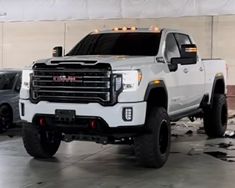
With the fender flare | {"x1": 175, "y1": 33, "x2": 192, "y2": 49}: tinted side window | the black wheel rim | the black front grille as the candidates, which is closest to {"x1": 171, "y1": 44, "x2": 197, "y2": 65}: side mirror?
the fender flare

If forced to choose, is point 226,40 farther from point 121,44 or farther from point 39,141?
point 39,141

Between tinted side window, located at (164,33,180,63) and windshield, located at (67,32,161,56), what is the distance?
0.22 meters

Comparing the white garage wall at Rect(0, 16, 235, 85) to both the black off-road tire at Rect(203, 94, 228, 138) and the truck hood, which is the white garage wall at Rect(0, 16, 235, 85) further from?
the truck hood

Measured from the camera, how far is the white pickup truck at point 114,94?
668 cm

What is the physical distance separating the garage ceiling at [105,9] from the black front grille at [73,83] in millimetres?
7981

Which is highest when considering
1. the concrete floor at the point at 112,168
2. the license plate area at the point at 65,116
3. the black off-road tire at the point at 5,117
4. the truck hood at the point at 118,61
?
the truck hood at the point at 118,61

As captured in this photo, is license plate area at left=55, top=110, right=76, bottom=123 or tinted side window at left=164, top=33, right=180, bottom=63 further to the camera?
tinted side window at left=164, top=33, right=180, bottom=63

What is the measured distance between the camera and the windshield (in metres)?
7.91

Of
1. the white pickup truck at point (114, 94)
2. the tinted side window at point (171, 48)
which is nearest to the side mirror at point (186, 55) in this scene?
the white pickup truck at point (114, 94)

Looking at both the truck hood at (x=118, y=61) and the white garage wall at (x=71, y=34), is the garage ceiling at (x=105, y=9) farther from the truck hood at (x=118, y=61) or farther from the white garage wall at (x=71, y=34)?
the truck hood at (x=118, y=61)

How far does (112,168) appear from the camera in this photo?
7262mm

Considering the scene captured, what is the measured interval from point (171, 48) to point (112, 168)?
2.39 meters

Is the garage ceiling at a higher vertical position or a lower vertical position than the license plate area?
higher

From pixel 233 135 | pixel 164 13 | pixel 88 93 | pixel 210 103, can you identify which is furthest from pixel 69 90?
pixel 164 13
